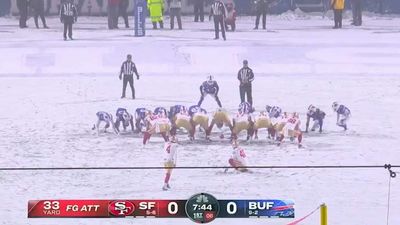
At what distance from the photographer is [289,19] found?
1831 centimetres

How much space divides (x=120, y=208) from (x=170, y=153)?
1.21 meters

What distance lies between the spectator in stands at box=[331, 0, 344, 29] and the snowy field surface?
0.82 metres

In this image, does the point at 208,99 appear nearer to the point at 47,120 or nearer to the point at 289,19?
→ the point at 47,120

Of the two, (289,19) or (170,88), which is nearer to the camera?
(170,88)

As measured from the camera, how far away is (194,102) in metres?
12.8

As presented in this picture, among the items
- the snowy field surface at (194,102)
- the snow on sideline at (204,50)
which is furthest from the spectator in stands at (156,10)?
the snowy field surface at (194,102)

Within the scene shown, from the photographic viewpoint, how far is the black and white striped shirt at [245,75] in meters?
13.1

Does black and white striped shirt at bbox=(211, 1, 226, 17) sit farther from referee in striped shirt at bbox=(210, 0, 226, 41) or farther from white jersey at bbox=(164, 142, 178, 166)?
white jersey at bbox=(164, 142, 178, 166)

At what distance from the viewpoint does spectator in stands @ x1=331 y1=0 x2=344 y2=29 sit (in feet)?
55.8

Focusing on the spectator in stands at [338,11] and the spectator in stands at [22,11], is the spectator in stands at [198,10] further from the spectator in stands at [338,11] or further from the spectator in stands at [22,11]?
the spectator in stands at [22,11]

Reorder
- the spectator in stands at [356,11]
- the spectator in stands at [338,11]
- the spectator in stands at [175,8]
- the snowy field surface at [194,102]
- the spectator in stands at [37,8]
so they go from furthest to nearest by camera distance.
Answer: the spectator in stands at [175,8] → the spectator in stands at [37,8] → the spectator in stands at [338,11] → the spectator in stands at [356,11] → the snowy field surface at [194,102]

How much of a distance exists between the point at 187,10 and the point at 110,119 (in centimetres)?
650

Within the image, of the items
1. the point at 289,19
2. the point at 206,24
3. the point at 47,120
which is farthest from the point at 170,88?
the point at 289,19

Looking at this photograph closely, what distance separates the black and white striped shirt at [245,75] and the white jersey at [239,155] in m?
1.13
